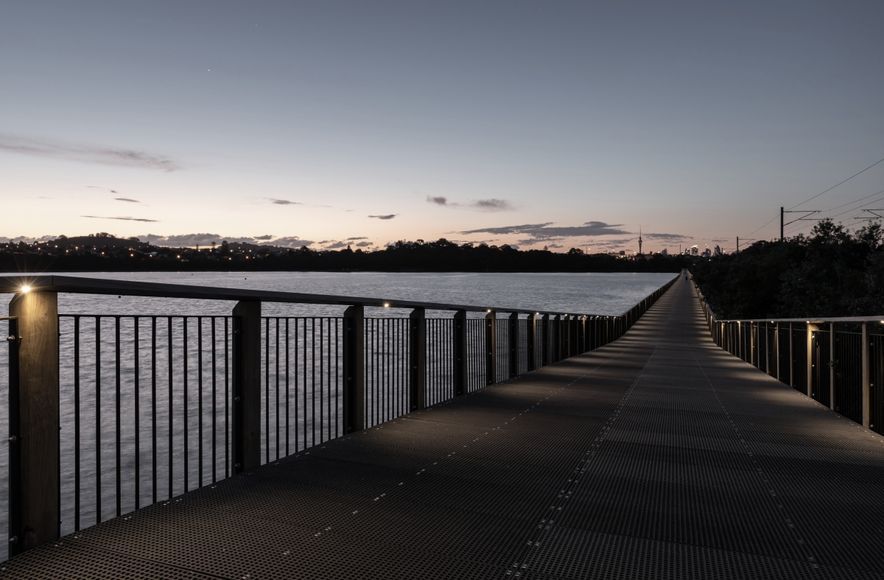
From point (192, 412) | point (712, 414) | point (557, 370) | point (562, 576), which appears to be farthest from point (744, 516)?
point (192, 412)

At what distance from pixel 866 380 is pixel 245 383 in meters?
6.34

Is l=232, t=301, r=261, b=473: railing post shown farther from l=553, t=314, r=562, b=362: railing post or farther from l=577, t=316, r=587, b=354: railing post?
l=577, t=316, r=587, b=354: railing post

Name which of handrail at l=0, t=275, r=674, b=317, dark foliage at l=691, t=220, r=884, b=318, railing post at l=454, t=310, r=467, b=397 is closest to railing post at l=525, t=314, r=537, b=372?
railing post at l=454, t=310, r=467, b=397

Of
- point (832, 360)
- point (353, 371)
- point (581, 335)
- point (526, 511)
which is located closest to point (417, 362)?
point (353, 371)

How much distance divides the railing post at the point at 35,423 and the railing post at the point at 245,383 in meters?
1.33

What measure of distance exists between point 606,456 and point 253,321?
300 cm

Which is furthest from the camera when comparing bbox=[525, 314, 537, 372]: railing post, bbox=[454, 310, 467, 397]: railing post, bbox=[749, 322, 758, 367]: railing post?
bbox=[749, 322, 758, 367]: railing post

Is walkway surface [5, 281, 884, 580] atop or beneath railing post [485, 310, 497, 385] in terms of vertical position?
beneath

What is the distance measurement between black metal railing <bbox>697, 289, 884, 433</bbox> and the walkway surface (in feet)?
1.87

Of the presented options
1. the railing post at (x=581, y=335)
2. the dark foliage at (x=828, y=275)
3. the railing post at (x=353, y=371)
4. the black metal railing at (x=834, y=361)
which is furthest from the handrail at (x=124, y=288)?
the dark foliage at (x=828, y=275)

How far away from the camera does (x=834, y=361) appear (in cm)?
769

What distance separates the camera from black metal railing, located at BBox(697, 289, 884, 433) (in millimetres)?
6523

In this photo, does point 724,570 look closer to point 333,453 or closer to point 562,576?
point 562,576

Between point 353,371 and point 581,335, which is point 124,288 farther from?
point 581,335
